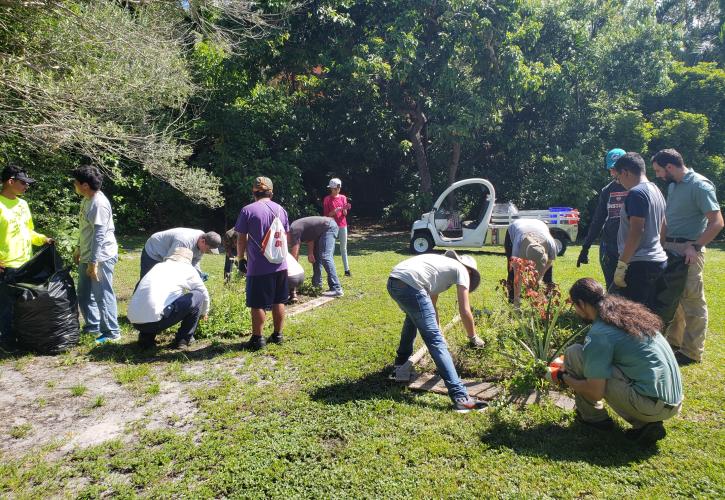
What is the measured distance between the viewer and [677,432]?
3488mm

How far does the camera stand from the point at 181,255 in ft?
18.2

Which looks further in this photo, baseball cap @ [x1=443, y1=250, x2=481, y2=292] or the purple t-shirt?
the purple t-shirt

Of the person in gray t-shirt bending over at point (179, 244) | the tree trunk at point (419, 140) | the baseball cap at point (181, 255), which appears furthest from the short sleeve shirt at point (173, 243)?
the tree trunk at point (419, 140)

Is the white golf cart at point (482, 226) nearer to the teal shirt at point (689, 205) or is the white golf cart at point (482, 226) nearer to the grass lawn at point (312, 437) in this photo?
the teal shirt at point (689, 205)

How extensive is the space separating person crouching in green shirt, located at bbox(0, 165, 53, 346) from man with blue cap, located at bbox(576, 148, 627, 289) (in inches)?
230

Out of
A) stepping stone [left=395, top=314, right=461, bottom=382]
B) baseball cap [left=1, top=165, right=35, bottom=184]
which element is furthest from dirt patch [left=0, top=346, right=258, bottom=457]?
baseball cap [left=1, top=165, right=35, bottom=184]

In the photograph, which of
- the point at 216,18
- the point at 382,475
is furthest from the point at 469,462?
the point at 216,18

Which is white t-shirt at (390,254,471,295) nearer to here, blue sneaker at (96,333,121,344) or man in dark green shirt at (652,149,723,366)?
man in dark green shirt at (652,149,723,366)

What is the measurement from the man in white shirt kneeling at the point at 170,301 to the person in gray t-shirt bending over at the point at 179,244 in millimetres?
190

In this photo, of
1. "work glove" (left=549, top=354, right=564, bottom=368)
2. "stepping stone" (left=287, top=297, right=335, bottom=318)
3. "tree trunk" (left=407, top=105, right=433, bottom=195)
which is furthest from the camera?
"tree trunk" (left=407, top=105, right=433, bottom=195)

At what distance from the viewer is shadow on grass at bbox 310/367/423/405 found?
4.08 metres

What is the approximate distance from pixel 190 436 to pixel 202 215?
13697 millimetres

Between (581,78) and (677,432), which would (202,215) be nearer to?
(581,78)

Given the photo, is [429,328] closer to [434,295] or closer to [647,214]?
[434,295]
